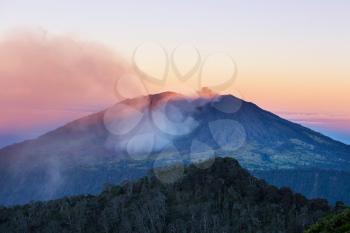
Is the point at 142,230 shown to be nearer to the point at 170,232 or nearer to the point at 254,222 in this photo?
the point at 170,232

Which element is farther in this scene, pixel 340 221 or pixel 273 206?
pixel 273 206

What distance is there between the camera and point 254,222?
181750mm

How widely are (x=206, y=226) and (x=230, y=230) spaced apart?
8.29 metres

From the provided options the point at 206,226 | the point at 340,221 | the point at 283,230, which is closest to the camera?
the point at 340,221

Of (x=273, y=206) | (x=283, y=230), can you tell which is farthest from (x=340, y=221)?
(x=273, y=206)

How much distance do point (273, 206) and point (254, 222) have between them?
1518 centimetres

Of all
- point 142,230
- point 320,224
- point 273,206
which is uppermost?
point 320,224

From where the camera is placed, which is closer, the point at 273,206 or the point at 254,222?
the point at 254,222

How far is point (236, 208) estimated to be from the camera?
198 meters

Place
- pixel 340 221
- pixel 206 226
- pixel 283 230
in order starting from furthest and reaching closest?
pixel 206 226, pixel 283 230, pixel 340 221

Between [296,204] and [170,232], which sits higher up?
[296,204]

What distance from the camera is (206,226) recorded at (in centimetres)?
19025

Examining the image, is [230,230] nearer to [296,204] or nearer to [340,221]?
[296,204]

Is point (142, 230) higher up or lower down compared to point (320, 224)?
lower down
